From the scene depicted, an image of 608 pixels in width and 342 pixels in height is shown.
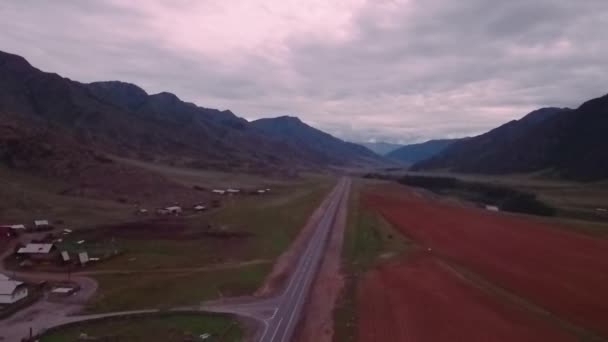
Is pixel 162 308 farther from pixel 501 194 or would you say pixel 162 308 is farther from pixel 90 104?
pixel 90 104

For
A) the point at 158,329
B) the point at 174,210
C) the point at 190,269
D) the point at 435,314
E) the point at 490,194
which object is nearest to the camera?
the point at 158,329

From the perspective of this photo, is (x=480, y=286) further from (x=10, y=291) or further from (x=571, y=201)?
(x=571, y=201)

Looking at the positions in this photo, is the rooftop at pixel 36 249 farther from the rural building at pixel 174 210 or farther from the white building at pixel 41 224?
the rural building at pixel 174 210

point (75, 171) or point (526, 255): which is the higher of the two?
point (75, 171)

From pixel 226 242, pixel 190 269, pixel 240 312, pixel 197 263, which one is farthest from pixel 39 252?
pixel 240 312

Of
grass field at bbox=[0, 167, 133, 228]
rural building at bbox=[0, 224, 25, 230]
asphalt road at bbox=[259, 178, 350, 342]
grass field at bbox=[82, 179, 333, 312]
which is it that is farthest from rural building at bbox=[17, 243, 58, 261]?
asphalt road at bbox=[259, 178, 350, 342]

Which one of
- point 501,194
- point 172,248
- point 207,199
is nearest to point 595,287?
point 172,248

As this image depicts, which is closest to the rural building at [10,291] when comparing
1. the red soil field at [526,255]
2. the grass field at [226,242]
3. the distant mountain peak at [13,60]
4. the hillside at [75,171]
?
the grass field at [226,242]
